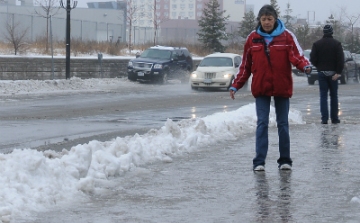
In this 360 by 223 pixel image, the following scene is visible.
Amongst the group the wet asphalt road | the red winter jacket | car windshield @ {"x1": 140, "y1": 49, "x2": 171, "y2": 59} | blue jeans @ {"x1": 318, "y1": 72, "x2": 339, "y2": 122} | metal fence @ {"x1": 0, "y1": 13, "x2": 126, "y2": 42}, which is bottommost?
the wet asphalt road

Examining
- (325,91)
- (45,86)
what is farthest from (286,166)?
(45,86)

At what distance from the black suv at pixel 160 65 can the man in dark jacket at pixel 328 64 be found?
21843mm

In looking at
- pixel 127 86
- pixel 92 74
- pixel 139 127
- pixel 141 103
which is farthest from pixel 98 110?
pixel 92 74

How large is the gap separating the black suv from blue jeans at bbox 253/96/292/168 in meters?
26.2

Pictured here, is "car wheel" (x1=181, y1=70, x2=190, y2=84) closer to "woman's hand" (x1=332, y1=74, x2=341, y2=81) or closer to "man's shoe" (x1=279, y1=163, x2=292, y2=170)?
"woman's hand" (x1=332, y1=74, x2=341, y2=81)

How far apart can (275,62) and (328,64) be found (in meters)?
4.97

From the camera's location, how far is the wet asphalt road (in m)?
5.96

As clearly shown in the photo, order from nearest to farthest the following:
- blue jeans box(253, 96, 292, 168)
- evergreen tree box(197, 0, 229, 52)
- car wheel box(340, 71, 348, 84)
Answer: blue jeans box(253, 96, 292, 168) → car wheel box(340, 71, 348, 84) → evergreen tree box(197, 0, 229, 52)

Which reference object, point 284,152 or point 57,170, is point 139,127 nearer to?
point 284,152

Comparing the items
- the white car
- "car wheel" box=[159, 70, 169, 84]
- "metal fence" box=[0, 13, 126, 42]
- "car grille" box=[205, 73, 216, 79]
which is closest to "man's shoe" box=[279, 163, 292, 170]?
the white car

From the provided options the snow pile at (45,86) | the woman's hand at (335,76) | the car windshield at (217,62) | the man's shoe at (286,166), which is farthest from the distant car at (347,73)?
the man's shoe at (286,166)

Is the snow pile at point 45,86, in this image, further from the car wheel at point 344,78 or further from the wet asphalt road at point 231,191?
the wet asphalt road at point 231,191

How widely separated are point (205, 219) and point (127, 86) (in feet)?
88.9

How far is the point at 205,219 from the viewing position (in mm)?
5867
